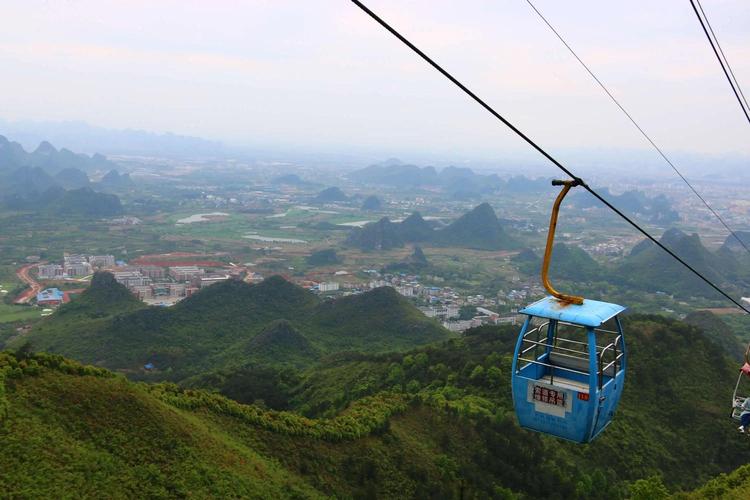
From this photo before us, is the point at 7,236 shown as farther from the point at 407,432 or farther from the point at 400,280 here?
the point at 407,432

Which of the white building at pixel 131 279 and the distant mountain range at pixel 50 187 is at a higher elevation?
the distant mountain range at pixel 50 187

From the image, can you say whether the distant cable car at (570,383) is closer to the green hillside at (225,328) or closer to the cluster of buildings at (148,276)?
the green hillside at (225,328)

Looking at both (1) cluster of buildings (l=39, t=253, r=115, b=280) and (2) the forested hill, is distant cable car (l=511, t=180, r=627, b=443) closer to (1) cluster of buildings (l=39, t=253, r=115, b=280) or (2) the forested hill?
(2) the forested hill

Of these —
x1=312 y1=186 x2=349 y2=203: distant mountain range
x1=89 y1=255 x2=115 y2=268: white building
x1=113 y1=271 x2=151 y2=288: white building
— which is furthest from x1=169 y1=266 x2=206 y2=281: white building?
x1=312 y1=186 x2=349 y2=203: distant mountain range

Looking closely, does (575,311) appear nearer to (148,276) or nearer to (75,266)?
(148,276)

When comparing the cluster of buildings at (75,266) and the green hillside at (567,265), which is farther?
the green hillside at (567,265)

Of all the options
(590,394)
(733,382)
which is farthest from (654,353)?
(590,394)

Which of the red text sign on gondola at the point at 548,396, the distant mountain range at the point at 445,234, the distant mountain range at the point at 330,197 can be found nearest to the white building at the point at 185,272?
the distant mountain range at the point at 445,234
